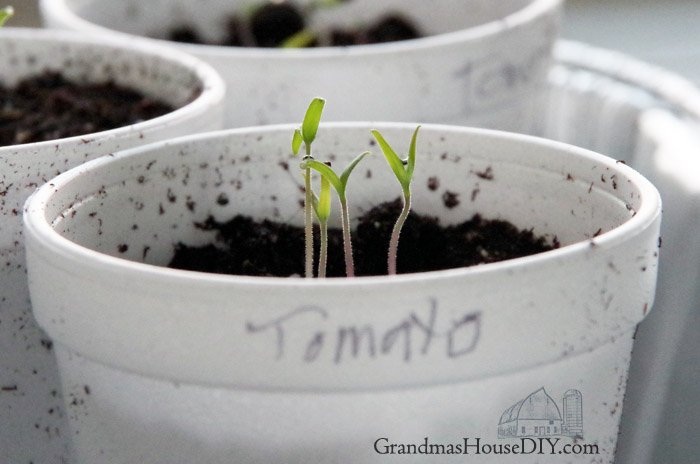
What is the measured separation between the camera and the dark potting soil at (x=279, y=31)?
122cm

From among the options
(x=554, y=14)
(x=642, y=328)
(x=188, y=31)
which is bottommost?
(x=642, y=328)

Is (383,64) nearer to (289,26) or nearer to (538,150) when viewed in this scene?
(538,150)

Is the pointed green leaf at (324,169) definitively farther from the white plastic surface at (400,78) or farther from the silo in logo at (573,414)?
the white plastic surface at (400,78)

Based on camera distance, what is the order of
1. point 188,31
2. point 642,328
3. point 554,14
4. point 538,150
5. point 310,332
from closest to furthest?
point 310,332 < point 538,150 < point 642,328 < point 554,14 < point 188,31

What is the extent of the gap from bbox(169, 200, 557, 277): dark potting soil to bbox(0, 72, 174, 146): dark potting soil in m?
0.21

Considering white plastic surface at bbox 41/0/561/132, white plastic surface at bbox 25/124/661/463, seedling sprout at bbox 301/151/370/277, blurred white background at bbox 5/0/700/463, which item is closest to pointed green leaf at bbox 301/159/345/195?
seedling sprout at bbox 301/151/370/277

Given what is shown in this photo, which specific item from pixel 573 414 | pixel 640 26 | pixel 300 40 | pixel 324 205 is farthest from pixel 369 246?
pixel 640 26

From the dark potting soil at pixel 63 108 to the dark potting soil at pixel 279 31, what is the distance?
15.1 inches

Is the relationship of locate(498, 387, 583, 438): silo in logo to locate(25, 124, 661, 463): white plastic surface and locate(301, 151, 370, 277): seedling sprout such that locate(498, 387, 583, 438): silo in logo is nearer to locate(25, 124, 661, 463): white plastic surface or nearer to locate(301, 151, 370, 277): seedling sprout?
locate(25, 124, 661, 463): white plastic surface

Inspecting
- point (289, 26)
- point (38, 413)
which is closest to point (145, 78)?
point (38, 413)

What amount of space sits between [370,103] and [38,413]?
399mm

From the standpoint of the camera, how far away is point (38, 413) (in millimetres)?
604

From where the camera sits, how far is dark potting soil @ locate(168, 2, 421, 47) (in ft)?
3.99

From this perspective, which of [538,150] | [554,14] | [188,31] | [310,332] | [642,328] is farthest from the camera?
[188,31]
